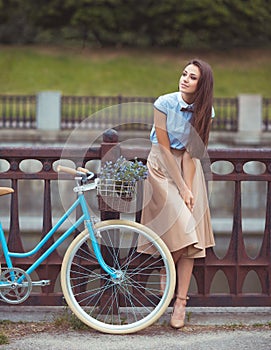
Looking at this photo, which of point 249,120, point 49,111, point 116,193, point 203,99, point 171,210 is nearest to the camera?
point 116,193

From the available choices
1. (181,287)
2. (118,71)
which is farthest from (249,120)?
(181,287)

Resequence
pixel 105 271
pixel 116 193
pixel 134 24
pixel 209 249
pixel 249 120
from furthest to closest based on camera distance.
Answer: pixel 134 24 < pixel 249 120 < pixel 209 249 < pixel 105 271 < pixel 116 193

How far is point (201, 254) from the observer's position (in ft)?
19.1

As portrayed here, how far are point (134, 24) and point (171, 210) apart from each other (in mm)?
27332

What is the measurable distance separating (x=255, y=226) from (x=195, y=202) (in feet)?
37.7

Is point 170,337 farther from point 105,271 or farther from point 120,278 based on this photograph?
point 105,271

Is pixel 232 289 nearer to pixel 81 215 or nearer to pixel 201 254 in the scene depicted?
pixel 201 254

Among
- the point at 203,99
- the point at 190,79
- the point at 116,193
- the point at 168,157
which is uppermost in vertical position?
the point at 190,79

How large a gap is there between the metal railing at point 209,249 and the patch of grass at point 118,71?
19.6 metres

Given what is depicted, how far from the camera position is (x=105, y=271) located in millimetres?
5809

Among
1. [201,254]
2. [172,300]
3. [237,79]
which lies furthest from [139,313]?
[237,79]

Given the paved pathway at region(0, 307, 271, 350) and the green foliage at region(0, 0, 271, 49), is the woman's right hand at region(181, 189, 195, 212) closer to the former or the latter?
the paved pathway at region(0, 307, 271, 350)

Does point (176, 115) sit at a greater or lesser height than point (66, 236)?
greater

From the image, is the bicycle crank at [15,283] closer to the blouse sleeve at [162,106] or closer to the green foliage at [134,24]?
the blouse sleeve at [162,106]
